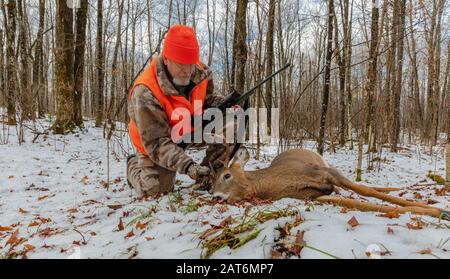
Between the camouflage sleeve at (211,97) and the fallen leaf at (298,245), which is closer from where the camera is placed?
the fallen leaf at (298,245)

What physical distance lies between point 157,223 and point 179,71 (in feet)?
6.81

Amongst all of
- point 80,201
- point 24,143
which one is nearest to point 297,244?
point 80,201

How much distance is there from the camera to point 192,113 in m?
4.85

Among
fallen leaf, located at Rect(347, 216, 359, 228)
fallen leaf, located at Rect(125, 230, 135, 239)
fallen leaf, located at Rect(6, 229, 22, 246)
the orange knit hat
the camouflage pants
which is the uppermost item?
the orange knit hat

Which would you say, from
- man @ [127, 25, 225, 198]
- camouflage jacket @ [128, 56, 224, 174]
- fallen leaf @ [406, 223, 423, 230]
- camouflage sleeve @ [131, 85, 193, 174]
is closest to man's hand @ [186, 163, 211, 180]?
man @ [127, 25, 225, 198]

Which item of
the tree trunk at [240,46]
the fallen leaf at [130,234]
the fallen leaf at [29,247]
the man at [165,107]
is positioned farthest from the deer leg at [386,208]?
the tree trunk at [240,46]

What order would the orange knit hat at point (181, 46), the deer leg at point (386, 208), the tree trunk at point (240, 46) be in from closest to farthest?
the deer leg at point (386, 208), the orange knit hat at point (181, 46), the tree trunk at point (240, 46)

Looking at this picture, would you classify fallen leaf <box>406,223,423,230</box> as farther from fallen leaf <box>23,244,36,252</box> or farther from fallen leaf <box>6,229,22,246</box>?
fallen leaf <box>6,229,22,246</box>

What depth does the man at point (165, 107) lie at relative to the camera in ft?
14.0

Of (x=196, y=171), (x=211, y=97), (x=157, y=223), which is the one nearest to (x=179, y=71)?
(x=211, y=97)

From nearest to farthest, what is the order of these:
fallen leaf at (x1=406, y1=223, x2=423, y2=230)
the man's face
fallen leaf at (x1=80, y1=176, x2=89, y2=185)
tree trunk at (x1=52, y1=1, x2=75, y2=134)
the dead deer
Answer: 1. fallen leaf at (x1=406, y1=223, x2=423, y2=230)
2. the dead deer
3. the man's face
4. fallen leaf at (x1=80, y1=176, x2=89, y2=185)
5. tree trunk at (x1=52, y1=1, x2=75, y2=134)

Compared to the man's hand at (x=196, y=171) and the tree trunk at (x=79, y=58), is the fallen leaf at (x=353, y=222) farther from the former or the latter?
the tree trunk at (x=79, y=58)

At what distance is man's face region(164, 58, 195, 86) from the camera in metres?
4.45
